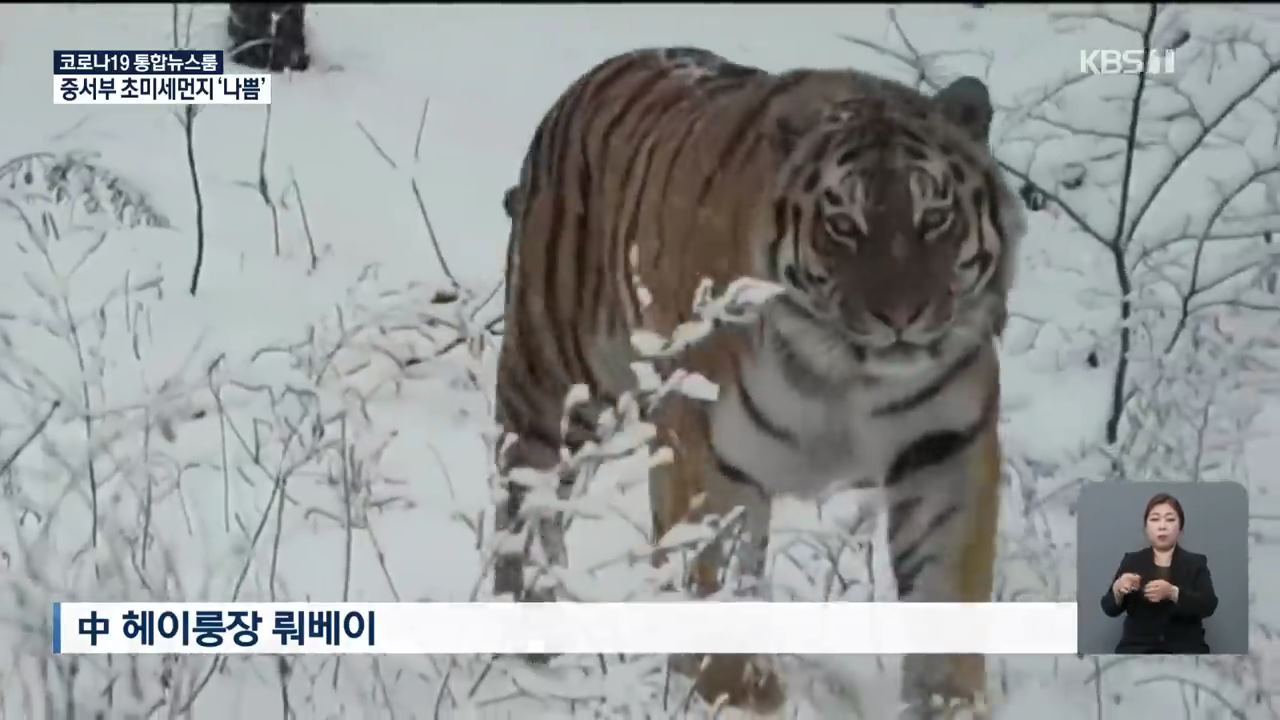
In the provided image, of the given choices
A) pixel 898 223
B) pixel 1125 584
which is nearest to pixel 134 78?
pixel 898 223

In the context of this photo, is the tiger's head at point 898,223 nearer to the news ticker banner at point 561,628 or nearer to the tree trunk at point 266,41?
the news ticker banner at point 561,628

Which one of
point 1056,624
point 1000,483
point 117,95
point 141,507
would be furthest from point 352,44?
point 1056,624

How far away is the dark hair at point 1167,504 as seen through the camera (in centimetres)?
125

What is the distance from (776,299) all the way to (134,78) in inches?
28.9

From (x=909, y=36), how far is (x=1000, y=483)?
1.61 feet

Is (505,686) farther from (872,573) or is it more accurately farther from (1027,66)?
(1027,66)

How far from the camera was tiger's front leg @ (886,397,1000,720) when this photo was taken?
1.24 meters

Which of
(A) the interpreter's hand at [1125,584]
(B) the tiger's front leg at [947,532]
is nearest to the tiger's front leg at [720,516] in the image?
(B) the tiger's front leg at [947,532]

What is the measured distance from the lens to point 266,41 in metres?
1.26

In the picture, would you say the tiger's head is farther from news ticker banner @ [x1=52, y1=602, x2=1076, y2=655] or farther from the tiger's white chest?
news ticker banner @ [x1=52, y1=602, x2=1076, y2=655]

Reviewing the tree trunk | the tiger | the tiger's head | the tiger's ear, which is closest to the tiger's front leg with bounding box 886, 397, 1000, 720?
the tiger

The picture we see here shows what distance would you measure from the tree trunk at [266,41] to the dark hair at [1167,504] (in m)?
1.02

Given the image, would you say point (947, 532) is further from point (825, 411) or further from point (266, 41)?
point (266, 41)

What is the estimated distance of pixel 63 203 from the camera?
1.26 meters
